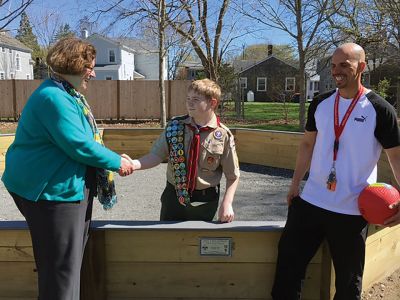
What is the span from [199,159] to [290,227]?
0.72 meters

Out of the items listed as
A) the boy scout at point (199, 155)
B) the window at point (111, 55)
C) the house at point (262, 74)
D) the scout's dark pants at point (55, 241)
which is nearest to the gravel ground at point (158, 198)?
the boy scout at point (199, 155)

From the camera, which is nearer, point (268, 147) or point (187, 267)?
point (187, 267)

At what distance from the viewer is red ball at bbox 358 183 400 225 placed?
91.4 inches

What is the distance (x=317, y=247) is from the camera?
268 cm

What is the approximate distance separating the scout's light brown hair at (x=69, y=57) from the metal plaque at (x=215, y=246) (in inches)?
51.4

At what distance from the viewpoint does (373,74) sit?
119ft

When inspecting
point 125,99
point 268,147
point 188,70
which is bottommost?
point 268,147

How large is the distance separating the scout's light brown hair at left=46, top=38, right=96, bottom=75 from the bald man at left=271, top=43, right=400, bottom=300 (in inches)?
55.9

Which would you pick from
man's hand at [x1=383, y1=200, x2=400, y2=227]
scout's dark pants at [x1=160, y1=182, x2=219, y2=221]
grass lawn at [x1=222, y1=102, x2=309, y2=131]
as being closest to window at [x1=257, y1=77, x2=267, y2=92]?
grass lawn at [x1=222, y1=102, x2=309, y2=131]

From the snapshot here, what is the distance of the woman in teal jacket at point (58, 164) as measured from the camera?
2.11 m

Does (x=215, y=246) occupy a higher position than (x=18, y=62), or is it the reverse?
(x=18, y=62)

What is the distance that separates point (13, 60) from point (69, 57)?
4774cm

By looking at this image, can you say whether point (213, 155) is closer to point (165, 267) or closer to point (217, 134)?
point (217, 134)

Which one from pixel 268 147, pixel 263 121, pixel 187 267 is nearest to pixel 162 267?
pixel 187 267
